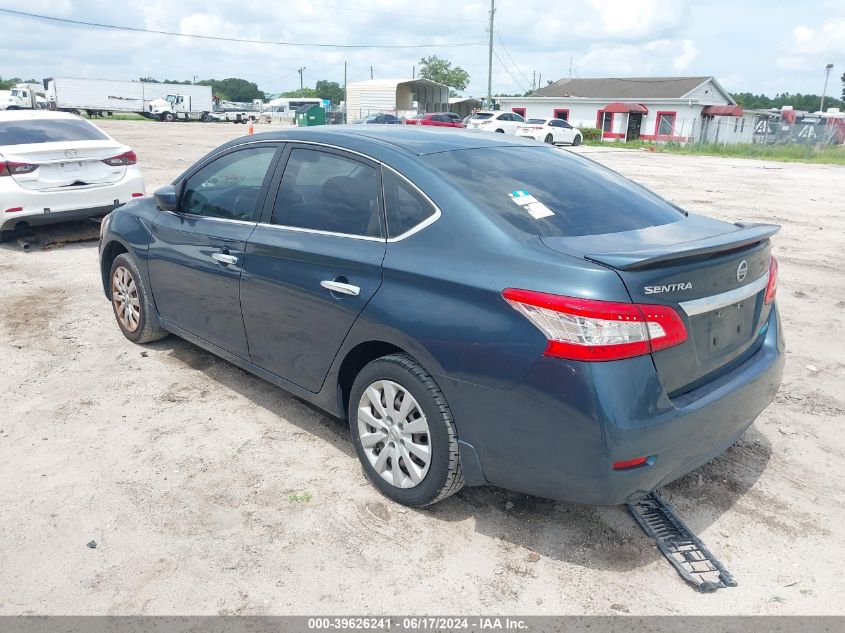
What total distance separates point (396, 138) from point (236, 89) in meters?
152

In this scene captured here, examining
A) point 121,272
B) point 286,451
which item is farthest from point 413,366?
point 121,272

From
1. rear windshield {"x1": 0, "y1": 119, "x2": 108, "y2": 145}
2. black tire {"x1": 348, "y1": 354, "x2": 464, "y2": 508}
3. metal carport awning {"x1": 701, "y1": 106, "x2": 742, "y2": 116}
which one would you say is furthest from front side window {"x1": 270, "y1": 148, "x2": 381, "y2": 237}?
metal carport awning {"x1": 701, "y1": 106, "x2": 742, "y2": 116}

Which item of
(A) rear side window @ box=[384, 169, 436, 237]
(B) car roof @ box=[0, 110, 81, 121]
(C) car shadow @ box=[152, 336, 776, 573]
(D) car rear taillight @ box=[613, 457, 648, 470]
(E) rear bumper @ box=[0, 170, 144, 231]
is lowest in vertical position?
(C) car shadow @ box=[152, 336, 776, 573]

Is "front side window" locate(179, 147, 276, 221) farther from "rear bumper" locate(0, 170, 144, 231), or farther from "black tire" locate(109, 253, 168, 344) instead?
"rear bumper" locate(0, 170, 144, 231)

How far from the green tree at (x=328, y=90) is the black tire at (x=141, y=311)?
14685cm

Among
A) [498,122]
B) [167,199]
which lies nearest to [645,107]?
[498,122]

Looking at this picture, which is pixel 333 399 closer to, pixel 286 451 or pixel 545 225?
pixel 286 451

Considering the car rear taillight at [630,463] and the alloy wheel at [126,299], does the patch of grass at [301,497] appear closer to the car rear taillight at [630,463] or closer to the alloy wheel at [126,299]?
the car rear taillight at [630,463]

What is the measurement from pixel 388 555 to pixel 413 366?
0.81 m

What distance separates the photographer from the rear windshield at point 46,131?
26.8 feet

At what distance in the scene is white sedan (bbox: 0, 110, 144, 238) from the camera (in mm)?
7859

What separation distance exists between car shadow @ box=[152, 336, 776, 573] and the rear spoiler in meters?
1.26

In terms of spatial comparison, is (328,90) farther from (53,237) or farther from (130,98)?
(53,237)

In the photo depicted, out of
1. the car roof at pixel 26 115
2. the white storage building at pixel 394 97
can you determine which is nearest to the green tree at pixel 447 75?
the white storage building at pixel 394 97
